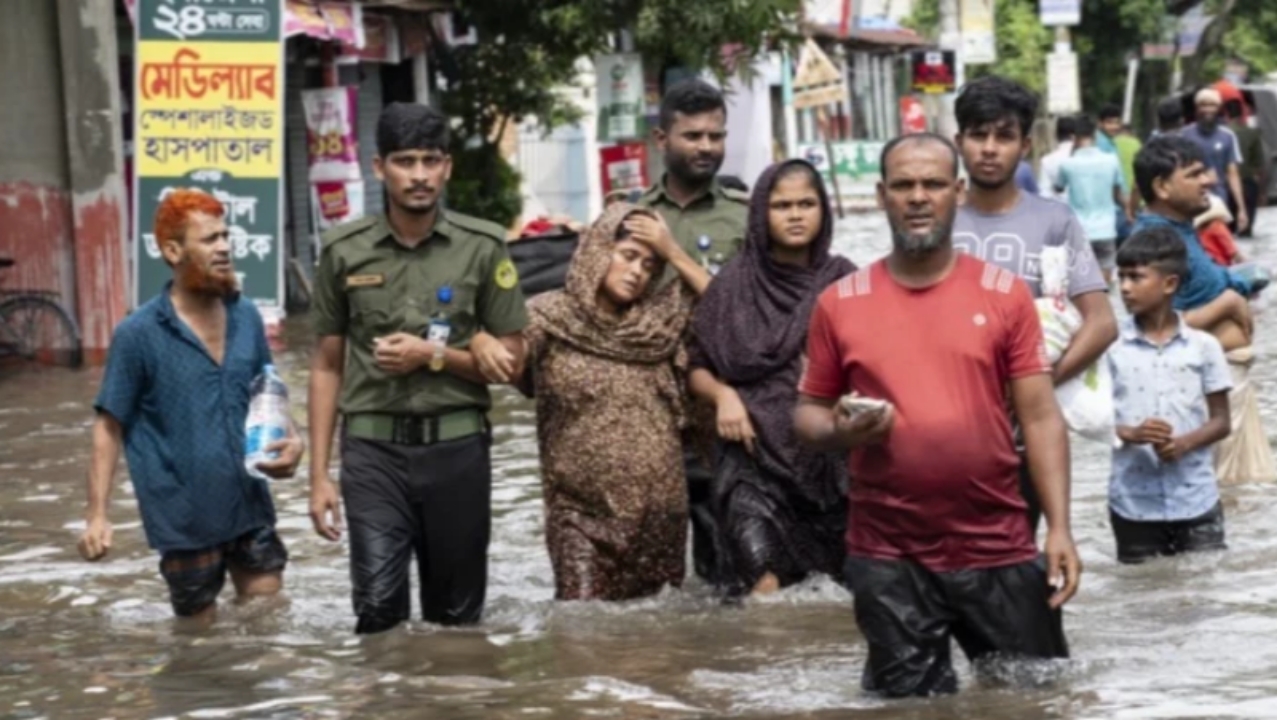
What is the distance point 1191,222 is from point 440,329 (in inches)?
133

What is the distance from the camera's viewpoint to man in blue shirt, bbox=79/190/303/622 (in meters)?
8.62

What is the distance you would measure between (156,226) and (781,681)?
2.41 m

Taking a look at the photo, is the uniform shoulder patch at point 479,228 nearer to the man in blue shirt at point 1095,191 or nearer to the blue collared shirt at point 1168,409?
the blue collared shirt at point 1168,409

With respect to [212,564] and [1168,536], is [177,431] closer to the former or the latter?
[212,564]

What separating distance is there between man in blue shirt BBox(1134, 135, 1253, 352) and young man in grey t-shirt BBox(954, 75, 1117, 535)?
Result: 1863 mm

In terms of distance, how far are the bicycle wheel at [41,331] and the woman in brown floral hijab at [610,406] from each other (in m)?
11.2

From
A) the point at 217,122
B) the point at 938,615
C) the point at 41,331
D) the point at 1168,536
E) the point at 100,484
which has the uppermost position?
the point at 217,122

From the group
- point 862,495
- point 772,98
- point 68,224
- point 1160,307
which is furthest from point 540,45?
point 772,98

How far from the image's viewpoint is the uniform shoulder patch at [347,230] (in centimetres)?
841

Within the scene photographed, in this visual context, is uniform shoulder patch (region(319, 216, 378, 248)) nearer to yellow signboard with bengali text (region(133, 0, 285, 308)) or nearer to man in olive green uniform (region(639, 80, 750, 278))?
man in olive green uniform (region(639, 80, 750, 278))

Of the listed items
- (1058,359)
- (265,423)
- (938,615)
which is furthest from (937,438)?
(265,423)

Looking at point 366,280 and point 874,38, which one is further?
point 874,38

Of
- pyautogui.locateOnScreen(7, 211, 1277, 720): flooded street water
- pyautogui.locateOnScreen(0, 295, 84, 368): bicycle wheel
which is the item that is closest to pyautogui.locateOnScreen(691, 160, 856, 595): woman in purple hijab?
pyautogui.locateOnScreen(7, 211, 1277, 720): flooded street water

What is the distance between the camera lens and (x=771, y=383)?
904 cm
